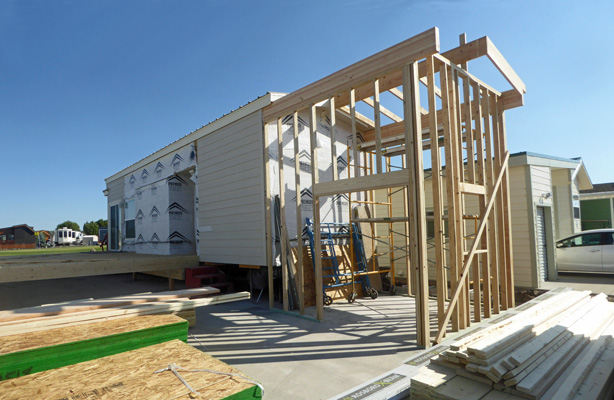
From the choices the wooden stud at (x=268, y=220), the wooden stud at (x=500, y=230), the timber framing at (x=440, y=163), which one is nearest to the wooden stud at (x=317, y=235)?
the timber framing at (x=440, y=163)

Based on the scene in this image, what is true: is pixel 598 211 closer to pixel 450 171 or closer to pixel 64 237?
pixel 450 171

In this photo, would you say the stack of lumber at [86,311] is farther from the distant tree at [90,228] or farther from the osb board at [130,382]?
the distant tree at [90,228]

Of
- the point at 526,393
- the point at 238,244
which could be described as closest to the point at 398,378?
the point at 526,393

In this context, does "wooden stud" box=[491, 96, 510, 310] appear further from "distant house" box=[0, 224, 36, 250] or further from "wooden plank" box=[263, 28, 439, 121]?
"distant house" box=[0, 224, 36, 250]

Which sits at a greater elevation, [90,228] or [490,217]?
[90,228]

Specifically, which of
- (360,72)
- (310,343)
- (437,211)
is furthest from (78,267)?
(437,211)

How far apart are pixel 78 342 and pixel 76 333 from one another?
380 millimetres

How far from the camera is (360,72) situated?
18.4 feet

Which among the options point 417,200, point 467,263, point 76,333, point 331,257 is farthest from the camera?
point 331,257

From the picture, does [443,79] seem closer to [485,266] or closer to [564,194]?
[485,266]

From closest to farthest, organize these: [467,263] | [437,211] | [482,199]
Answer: [437,211] < [467,263] < [482,199]

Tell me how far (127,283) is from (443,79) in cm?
1121

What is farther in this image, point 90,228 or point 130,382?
point 90,228

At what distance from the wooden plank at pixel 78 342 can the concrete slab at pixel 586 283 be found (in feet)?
29.4
